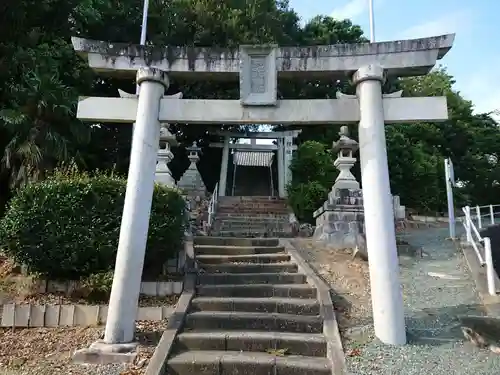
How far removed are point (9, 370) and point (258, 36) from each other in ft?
51.8

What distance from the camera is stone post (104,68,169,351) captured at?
5484 mm

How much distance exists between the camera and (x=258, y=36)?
18.2 m

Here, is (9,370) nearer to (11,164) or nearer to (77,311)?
(77,311)

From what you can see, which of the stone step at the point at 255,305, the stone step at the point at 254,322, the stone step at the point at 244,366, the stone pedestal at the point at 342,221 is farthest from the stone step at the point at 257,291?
the stone pedestal at the point at 342,221

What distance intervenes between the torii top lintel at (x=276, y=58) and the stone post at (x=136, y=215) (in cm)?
28

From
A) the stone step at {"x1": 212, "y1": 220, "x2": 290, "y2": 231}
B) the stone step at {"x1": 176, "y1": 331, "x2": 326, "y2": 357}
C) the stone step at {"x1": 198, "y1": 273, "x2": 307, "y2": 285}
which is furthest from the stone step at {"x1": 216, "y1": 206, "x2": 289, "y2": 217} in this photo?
the stone step at {"x1": 176, "y1": 331, "x2": 326, "y2": 357}

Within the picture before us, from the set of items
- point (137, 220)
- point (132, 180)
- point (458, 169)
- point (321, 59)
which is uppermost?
point (458, 169)

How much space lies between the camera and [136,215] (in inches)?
226

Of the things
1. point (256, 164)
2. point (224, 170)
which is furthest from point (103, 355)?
point (256, 164)

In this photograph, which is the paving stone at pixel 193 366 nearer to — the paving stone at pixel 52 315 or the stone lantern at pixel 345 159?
the paving stone at pixel 52 315

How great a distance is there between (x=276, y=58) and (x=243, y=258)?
12.9 ft

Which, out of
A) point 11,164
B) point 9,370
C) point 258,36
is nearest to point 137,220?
point 9,370

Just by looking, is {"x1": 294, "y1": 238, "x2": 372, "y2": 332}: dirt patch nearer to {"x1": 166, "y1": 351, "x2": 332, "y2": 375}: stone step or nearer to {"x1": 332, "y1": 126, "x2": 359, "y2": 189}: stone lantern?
{"x1": 166, "y1": 351, "x2": 332, "y2": 375}: stone step

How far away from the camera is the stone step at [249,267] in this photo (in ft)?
26.2
